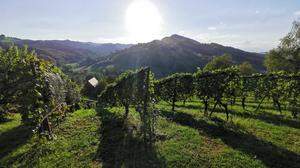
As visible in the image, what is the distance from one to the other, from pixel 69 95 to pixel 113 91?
6.36 m

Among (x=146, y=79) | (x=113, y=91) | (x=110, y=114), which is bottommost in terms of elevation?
(x=110, y=114)

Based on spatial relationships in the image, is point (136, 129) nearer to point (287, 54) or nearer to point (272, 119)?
point (272, 119)

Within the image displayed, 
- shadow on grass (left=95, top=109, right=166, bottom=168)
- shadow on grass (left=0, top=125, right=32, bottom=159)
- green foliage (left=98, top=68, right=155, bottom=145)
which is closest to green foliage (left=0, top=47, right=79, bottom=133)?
shadow on grass (left=0, top=125, right=32, bottom=159)

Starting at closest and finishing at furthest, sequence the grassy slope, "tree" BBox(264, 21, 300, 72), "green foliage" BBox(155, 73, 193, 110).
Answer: the grassy slope
"green foliage" BBox(155, 73, 193, 110)
"tree" BBox(264, 21, 300, 72)

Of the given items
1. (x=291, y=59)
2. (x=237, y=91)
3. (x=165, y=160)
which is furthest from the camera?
(x=291, y=59)

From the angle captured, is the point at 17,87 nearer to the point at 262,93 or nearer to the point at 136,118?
the point at 136,118

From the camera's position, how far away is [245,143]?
16.6 metres

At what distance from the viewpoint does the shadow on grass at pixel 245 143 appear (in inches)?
564

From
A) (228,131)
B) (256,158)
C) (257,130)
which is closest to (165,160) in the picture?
(256,158)

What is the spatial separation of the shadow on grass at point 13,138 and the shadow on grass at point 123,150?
15.3 feet

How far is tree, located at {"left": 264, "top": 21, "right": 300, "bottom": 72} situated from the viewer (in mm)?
68938

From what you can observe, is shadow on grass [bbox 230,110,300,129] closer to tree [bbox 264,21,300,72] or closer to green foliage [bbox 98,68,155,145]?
green foliage [bbox 98,68,155,145]

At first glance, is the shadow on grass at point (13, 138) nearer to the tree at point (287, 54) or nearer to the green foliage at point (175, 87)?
the green foliage at point (175, 87)

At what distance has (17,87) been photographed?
15828 millimetres
